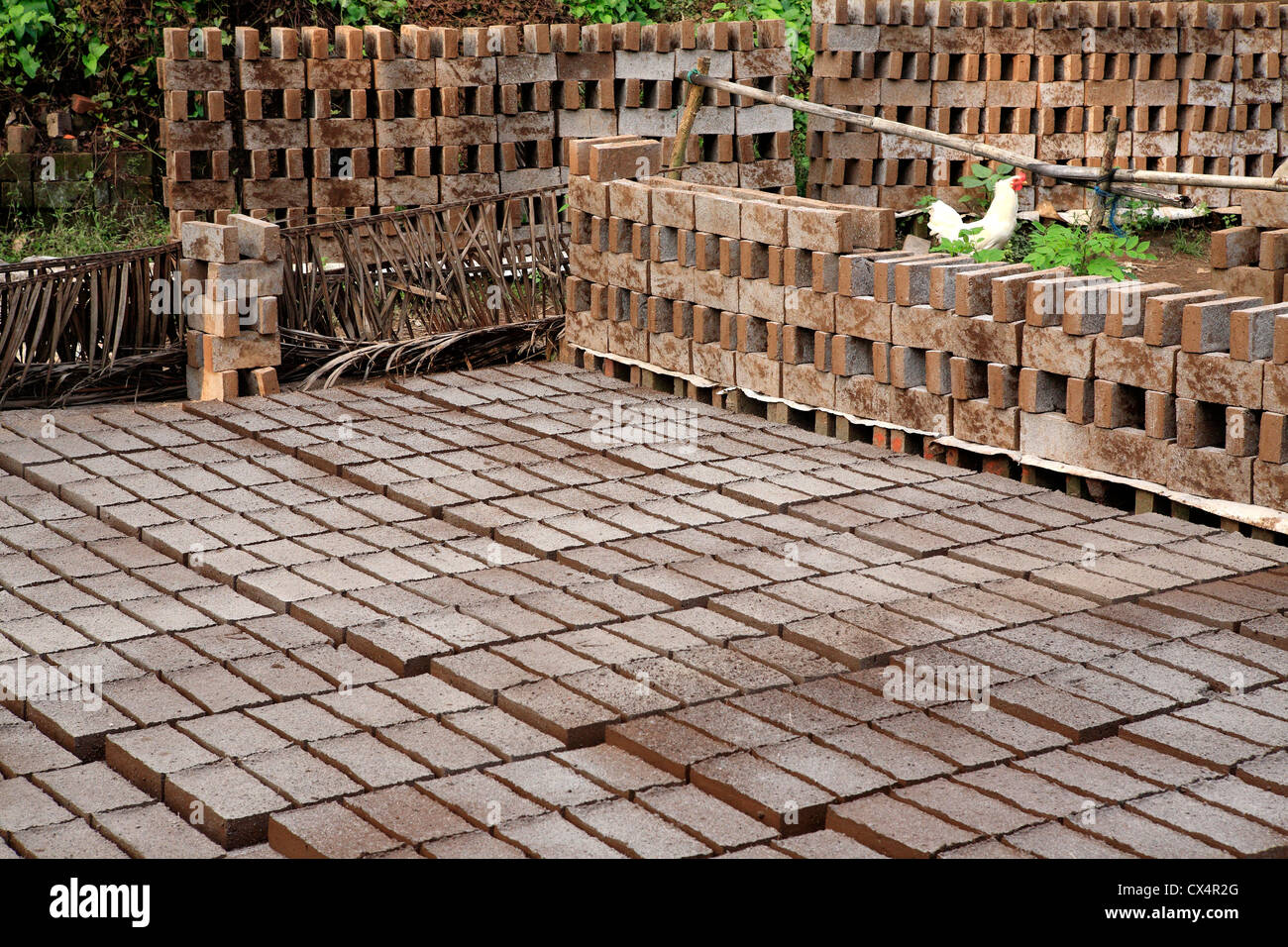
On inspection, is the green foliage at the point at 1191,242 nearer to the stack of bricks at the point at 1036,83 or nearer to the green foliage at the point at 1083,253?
the stack of bricks at the point at 1036,83

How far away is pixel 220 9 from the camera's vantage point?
14.2 m

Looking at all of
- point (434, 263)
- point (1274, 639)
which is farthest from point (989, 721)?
point (434, 263)

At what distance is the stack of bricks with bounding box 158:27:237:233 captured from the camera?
1171cm

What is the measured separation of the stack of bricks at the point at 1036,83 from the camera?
14.1 meters

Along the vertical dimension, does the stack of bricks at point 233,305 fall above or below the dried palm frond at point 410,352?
above

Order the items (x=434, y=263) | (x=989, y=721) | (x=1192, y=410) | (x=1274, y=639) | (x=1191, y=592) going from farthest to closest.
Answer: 1. (x=434, y=263)
2. (x=1192, y=410)
3. (x=1191, y=592)
4. (x=1274, y=639)
5. (x=989, y=721)

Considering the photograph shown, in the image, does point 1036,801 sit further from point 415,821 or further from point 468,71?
point 468,71

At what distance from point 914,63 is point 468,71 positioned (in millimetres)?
4211

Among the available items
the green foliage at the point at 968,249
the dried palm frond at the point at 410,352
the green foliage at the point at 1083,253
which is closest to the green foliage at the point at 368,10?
the dried palm frond at the point at 410,352

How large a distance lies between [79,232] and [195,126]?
7.68 ft

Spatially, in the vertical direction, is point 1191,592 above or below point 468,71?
below

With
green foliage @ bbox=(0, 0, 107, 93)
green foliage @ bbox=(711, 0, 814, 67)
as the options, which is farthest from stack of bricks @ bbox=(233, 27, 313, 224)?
green foliage @ bbox=(711, 0, 814, 67)

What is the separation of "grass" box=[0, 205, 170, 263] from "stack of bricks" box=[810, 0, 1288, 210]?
5.93 m

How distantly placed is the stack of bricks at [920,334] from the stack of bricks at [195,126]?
3.45m
